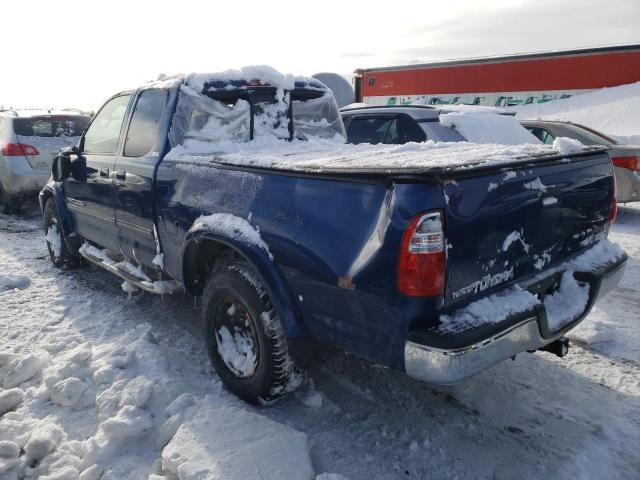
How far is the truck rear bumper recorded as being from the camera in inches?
77.4

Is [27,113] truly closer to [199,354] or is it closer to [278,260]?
[199,354]

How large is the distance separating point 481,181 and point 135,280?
2.84 metres

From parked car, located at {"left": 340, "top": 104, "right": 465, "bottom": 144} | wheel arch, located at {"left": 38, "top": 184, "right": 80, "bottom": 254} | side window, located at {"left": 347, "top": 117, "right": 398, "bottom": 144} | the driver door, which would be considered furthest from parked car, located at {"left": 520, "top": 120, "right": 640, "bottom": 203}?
wheel arch, located at {"left": 38, "top": 184, "right": 80, "bottom": 254}

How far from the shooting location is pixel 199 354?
350cm

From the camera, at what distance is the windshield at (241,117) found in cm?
355

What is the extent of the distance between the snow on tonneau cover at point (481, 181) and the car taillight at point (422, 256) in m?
0.06

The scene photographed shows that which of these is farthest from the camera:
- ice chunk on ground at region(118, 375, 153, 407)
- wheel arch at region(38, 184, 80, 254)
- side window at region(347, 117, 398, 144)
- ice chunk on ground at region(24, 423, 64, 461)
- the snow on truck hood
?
side window at region(347, 117, 398, 144)

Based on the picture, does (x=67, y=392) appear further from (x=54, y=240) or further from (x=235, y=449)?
(x=54, y=240)

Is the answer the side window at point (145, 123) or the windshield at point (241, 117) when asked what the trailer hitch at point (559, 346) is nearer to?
the windshield at point (241, 117)

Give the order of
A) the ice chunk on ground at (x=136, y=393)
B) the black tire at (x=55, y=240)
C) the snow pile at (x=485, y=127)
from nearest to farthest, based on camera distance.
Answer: the ice chunk on ground at (x=136, y=393) → the black tire at (x=55, y=240) → the snow pile at (x=485, y=127)

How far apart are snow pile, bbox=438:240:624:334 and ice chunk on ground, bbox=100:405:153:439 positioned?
5.54ft

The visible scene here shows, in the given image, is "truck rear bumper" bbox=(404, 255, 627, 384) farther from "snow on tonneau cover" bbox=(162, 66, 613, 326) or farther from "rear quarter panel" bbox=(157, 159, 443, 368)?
"snow on tonneau cover" bbox=(162, 66, 613, 326)

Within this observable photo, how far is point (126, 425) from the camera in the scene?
101 inches

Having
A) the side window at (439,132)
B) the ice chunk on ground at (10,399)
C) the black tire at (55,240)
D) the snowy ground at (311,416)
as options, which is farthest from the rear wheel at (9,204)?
the side window at (439,132)
